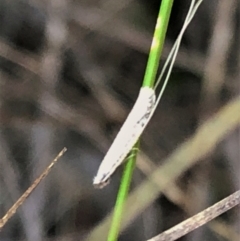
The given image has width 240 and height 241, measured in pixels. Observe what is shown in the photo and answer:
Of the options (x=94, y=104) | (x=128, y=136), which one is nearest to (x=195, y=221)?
(x=128, y=136)

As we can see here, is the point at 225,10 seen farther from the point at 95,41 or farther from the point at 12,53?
the point at 12,53

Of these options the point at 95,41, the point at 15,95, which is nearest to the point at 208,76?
the point at 95,41

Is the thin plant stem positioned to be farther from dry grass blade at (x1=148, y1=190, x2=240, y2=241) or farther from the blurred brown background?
the blurred brown background

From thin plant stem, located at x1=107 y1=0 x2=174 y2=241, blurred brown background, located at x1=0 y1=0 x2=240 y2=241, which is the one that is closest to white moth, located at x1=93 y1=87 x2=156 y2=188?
thin plant stem, located at x1=107 y1=0 x2=174 y2=241

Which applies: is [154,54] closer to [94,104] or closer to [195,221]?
[195,221]

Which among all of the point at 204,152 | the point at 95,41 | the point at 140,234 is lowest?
the point at 140,234
